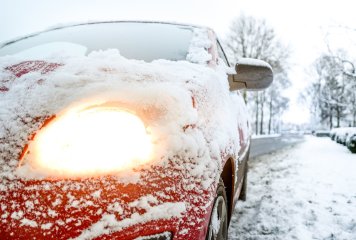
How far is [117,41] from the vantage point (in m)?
2.60

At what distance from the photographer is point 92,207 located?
1124 mm

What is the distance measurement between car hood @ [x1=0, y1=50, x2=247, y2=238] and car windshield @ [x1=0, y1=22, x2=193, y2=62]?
2.01ft

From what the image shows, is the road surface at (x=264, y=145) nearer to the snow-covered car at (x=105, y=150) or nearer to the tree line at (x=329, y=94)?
the snow-covered car at (x=105, y=150)

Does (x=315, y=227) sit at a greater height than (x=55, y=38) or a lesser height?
lesser

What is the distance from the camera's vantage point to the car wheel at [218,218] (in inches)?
65.0

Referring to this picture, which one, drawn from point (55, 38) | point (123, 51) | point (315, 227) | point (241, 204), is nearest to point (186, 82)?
point (123, 51)

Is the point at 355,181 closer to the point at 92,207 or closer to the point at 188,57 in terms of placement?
the point at 188,57

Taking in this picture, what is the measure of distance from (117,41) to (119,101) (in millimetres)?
1348

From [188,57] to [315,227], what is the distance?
84.1 inches

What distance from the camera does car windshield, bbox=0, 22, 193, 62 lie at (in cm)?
238

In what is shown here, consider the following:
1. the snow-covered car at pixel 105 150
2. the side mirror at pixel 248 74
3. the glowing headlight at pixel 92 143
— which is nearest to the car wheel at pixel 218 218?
the snow-covered car at pixel 105 150

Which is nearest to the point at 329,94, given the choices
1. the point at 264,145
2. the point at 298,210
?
the point at 264,145

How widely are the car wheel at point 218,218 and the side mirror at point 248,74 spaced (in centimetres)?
97

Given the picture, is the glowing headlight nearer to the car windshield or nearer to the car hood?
the car hood
